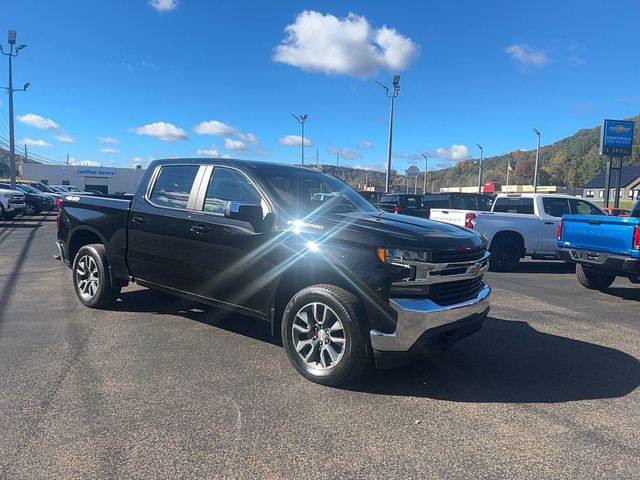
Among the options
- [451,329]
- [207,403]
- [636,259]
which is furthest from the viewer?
[636,259]

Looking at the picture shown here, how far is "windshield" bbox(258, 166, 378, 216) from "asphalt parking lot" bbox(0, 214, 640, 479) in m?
1.50

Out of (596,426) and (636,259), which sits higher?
(636,259)

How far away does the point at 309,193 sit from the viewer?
5062 mm

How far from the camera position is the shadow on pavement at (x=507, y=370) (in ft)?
13.2

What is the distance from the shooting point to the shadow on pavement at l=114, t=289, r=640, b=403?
4.02 metres

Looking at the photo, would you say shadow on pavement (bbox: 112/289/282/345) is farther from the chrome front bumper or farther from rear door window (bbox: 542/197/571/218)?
rear door window (bbox: 542/197/571/218)

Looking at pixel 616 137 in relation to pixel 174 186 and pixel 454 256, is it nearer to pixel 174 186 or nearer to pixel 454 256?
pixel 454 256

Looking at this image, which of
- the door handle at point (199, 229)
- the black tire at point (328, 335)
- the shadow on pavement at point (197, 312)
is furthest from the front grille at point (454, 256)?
the door handle at point (199, 229)

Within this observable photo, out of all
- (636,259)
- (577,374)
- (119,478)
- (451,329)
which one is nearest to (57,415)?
(119,478)

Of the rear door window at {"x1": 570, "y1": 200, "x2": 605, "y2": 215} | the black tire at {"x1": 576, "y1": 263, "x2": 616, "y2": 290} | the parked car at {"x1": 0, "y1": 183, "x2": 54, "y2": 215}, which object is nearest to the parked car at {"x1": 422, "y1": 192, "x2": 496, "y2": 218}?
the rear door window at {"x1": 570, "y1": 200, "x2": 605, "y2": 215}

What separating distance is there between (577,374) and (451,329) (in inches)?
58.3

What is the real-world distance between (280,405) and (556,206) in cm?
1017

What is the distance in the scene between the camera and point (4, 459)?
2840mm

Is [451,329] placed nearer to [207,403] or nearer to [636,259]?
[207,403]
